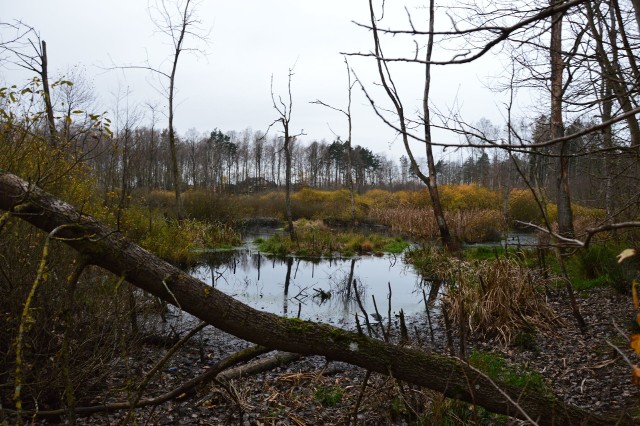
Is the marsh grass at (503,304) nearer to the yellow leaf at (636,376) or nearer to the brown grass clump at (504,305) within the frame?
the brown grass clump at (504,305)

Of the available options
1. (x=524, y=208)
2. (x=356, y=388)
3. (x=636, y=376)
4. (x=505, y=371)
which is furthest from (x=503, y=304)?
(x=524, y=208)

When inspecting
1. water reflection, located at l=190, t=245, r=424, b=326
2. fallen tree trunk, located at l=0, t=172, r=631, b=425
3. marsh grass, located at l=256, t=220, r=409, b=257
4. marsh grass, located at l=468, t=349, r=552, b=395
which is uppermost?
fallen tree trunk, located at l=0, t=172, r=631, b=425

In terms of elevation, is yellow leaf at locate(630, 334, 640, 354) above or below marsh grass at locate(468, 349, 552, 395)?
above

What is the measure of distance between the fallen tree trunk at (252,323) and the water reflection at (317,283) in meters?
3.73

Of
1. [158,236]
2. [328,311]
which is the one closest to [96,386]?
[328,311]

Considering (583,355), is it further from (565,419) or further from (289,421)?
(289,421)

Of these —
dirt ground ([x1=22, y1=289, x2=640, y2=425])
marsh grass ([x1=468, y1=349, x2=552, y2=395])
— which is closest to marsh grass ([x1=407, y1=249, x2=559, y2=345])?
dirt ground ([x1=22, y1=289, x2=640, y2=425])

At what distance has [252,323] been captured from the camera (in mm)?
2691

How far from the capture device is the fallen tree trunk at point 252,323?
2420mm

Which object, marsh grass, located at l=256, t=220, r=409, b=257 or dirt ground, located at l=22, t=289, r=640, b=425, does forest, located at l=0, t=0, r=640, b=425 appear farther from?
marsh grass, located at l=256, t=220, r=409, b=257

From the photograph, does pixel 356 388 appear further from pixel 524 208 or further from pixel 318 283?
pixel 524 208

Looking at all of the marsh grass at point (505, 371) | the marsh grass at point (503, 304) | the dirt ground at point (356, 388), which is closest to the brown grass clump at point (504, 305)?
the marsh grass at point (503, 304)

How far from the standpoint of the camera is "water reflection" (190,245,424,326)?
8555 mm

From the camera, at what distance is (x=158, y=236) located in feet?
36.9
